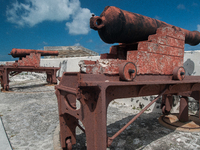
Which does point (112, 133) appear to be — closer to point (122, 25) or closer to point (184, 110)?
point (184, 110)

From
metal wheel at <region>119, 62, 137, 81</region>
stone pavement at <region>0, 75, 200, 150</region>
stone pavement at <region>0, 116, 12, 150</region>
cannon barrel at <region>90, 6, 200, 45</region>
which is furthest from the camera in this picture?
stone pavement at <region>0, 75, 200, 150</region>

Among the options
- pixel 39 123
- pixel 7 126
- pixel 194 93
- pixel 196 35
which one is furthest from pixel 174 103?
pixel 7 126

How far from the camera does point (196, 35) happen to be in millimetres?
3486

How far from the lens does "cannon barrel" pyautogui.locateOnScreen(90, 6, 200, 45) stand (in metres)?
2.14

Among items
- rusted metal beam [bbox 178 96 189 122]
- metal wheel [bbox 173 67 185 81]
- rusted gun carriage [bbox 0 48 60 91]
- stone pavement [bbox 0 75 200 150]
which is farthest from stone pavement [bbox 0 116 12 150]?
rusted gun carriage [bbox 0 48 60 91]

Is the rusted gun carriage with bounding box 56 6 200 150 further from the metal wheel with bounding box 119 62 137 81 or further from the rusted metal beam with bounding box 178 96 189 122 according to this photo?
the rusted metal beam with bounding box 178 96 189 122

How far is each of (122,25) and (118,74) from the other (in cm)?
74

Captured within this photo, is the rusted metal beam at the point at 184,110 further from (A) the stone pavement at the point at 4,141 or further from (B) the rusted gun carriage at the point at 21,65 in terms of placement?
(B) the rusted gun carriage at the point at 21,65

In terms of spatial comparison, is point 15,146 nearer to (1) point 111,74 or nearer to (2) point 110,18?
(1) point 111,74

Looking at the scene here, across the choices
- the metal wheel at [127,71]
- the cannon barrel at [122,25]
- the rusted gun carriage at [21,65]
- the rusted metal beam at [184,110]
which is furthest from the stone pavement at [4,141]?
the rusted gun carriage at [21,65]

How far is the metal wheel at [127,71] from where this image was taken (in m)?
1.90

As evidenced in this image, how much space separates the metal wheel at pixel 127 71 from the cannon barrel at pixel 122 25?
1.88ft

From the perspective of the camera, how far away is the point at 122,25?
2.23 metres

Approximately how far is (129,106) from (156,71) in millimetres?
3854
